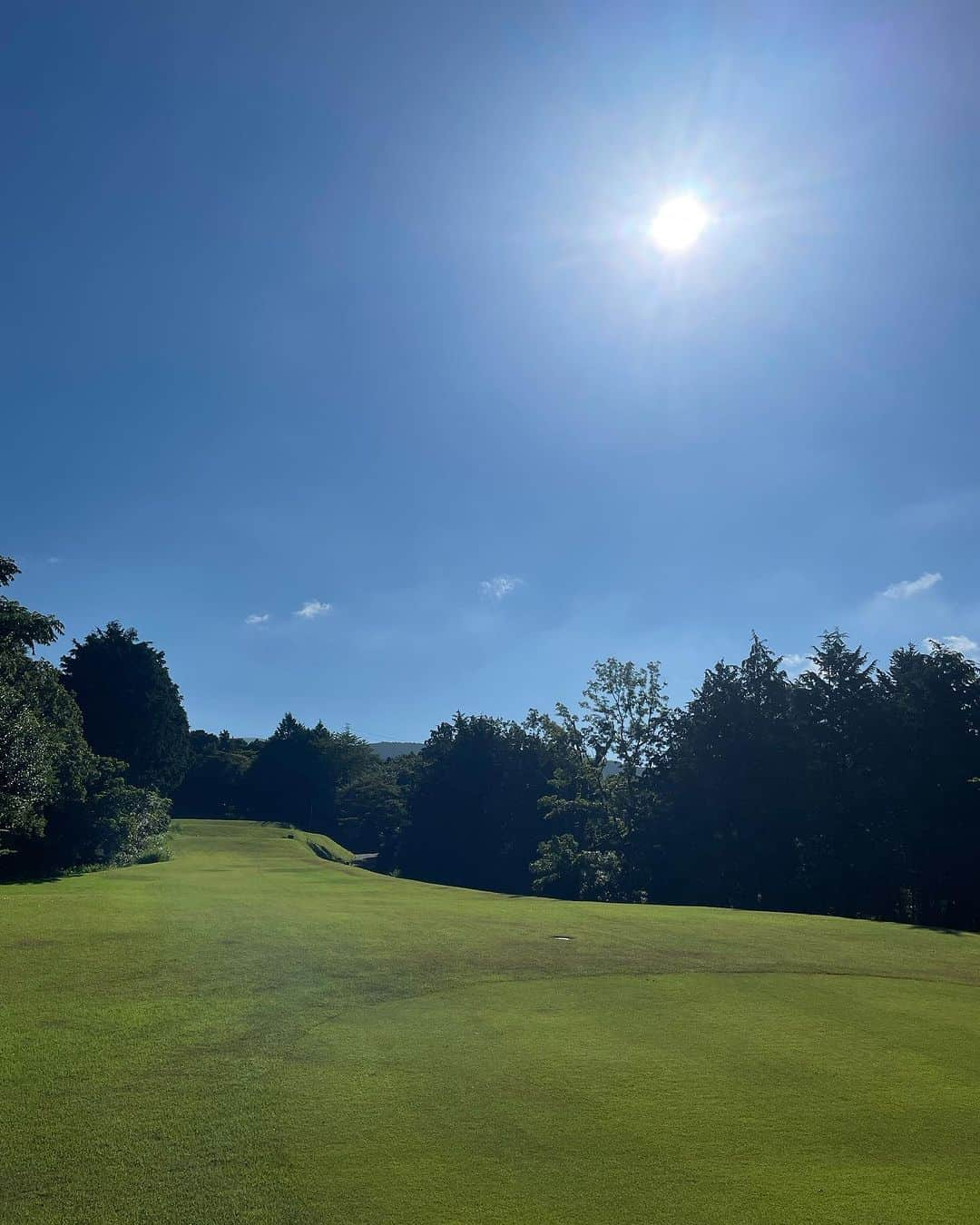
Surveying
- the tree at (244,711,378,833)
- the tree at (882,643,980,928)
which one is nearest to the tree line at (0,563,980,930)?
the tree at (882,643,980,928)

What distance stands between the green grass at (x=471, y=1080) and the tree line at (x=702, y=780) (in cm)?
2052

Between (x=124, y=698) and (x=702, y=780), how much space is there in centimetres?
4094

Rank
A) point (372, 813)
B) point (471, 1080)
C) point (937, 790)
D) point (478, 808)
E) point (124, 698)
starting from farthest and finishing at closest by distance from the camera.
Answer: point (372, 813), point (478, 808), point (124, 698), point (937, 790), point (471, 1080)

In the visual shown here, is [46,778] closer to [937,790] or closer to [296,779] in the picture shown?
[937,790]

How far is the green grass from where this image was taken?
522 centimetres

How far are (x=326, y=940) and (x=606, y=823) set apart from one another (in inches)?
1650

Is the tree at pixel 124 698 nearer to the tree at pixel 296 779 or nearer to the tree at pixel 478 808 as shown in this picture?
the tree at pixel 478 808

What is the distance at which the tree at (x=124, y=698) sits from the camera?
54.5m

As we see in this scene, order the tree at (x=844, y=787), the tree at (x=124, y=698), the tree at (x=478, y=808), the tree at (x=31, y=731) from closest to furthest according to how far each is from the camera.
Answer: the tree at (x=31, y=731), the tree at (x=844, y=787), the tree at (x=124, y=698), the tree at (x=478, y=808)

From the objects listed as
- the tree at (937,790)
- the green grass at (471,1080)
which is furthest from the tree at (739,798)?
the green grass at (471,1080)

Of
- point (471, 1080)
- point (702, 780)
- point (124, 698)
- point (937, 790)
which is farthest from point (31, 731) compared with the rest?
point (937, 790)

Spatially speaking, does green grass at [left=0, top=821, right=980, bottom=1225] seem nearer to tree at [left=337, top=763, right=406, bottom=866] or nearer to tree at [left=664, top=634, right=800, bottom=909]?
tree at [left=664, top=634, right=800, bottom=909]

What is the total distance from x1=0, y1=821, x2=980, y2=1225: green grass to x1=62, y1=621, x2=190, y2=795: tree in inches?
1738

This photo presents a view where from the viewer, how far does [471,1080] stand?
7.18 meters
